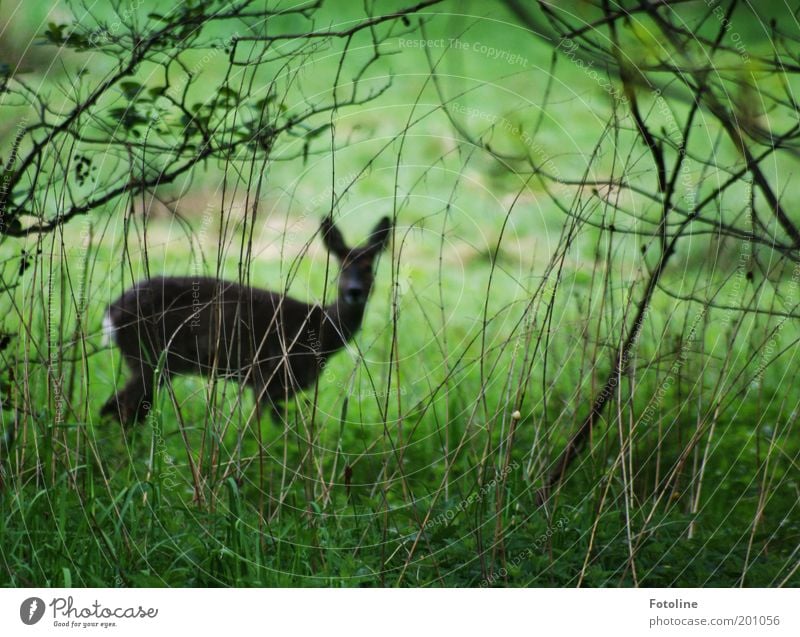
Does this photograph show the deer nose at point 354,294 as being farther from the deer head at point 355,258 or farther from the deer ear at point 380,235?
the deer ear at point 380,235

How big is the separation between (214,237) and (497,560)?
4.04 feet

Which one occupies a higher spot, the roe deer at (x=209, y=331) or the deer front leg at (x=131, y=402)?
the roe deer at (x=209, y=331)

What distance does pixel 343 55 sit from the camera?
304cm

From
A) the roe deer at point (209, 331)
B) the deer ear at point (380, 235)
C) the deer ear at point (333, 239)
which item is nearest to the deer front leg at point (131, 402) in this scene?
the roe deer at point (209, 331)

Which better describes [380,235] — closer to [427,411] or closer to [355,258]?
[355,258]

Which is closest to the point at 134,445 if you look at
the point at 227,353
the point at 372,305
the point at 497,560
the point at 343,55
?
the point at 227,353

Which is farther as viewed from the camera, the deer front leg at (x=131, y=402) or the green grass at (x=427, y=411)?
the deer front leg at (x=131, y=402)

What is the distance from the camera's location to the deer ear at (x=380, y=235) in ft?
10.5
